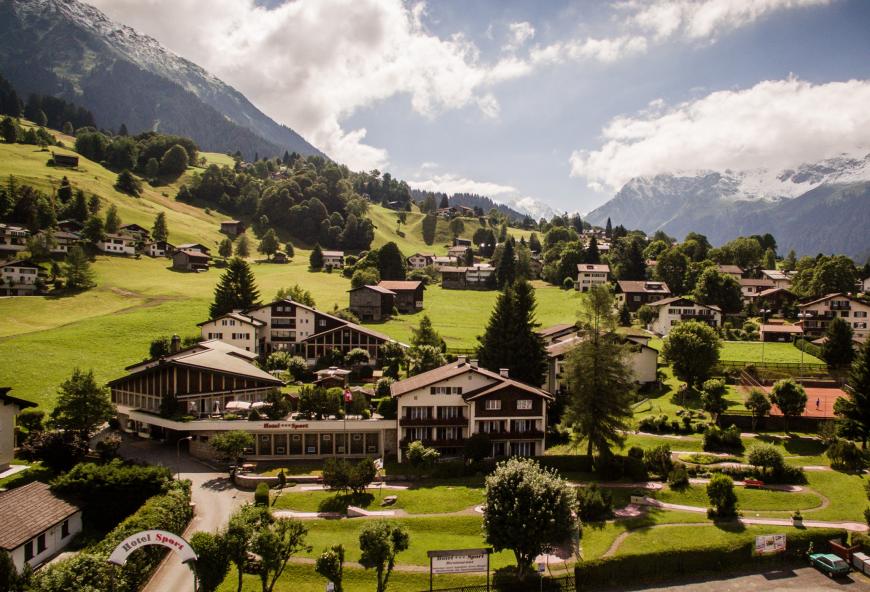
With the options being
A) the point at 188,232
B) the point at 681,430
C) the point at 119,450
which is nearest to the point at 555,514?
the point at 681,430

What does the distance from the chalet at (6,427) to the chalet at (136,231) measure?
10406 cm

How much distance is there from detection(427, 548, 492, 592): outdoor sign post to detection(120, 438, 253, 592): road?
1502cm

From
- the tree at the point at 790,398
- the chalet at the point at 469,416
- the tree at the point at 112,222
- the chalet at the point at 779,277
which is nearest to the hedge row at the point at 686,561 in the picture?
the chalet at the point at 469,416

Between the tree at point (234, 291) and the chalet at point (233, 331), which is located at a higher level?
the tree at point (234, 291)

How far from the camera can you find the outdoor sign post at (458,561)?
34.8m

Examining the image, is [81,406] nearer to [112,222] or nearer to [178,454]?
[178,454]

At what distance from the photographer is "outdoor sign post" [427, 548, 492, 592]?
34.8 m

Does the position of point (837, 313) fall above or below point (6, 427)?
above

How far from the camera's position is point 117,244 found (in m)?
138

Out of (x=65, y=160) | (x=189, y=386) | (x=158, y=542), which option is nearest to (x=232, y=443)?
(x=189, y=386)

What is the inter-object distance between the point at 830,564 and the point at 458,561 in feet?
87.3

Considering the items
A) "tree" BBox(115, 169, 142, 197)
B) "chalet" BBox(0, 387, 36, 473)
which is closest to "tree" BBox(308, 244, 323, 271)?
"tree" BBox(115, 169, 142, 197)

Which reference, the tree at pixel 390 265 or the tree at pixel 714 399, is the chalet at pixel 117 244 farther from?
the tree at pixel 714 399

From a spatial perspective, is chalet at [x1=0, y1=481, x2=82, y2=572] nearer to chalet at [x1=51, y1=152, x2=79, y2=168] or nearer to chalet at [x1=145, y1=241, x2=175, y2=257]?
chalet at [x1=145, y1=241, x2=175, y2=257]
